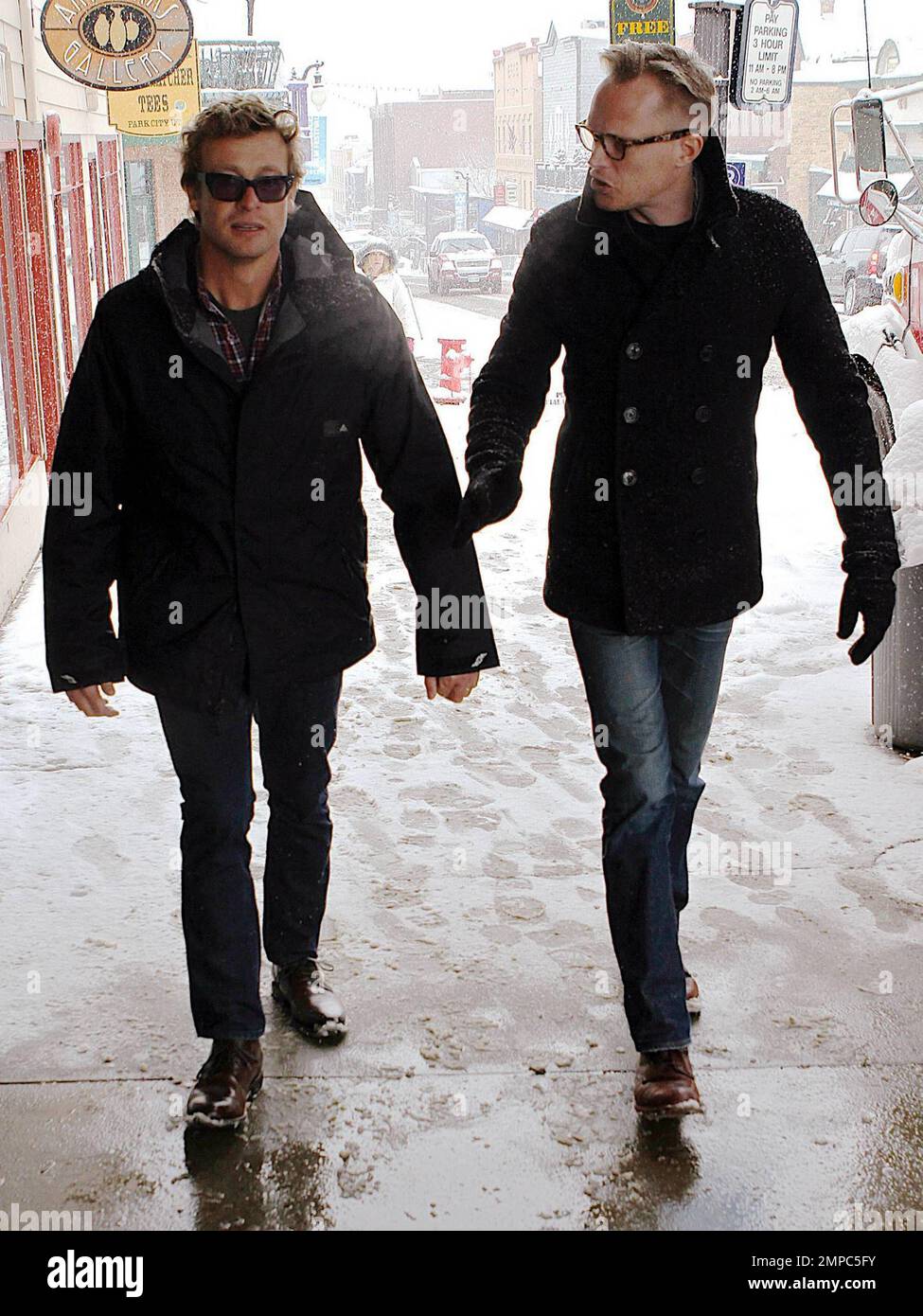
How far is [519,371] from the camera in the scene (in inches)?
128

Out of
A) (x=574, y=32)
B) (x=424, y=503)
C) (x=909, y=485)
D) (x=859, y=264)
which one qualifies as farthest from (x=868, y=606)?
(x=574, y=32)

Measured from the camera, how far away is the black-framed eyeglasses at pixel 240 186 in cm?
292

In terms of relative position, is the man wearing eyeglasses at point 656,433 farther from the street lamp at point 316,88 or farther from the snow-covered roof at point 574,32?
the snow-covered roof at point 574,32

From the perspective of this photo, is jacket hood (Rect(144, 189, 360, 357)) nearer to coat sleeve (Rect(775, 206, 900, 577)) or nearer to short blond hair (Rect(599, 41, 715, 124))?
short blond hair (Rect(599, 41, 715, 124))

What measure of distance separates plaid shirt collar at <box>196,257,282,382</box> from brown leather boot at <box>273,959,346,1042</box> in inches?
58.1

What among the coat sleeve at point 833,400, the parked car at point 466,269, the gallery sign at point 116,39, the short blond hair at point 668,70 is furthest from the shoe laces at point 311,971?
the parked car at point 466,269

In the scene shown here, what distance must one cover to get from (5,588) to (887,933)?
209 inches

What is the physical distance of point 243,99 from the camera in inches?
117

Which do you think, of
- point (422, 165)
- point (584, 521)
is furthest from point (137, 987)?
point (422, 165)

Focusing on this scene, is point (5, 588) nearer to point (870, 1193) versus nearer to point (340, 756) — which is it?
point (340, 756)

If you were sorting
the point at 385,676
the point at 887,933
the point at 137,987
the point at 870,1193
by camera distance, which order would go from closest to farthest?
1. the point at 870,1193
2. the point at 137,987
3. the point at 887,933
4. the point at 385,676

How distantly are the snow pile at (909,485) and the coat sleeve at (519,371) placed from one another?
2.01 m

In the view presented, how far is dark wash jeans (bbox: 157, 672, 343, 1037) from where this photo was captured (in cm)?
313

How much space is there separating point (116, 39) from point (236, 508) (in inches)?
343
